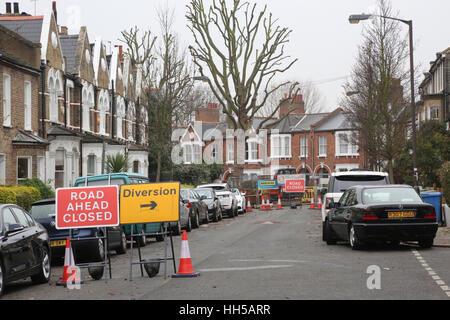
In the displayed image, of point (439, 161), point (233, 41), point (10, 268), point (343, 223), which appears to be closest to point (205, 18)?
point (233, 41)

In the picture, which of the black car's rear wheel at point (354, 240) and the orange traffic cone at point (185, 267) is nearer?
the orange traffic cone at point (185, 267)

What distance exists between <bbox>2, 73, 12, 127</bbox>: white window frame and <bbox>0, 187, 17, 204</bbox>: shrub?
7173mm

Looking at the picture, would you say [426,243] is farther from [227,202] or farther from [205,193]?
[227,202]

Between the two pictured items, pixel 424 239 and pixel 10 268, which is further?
pixel 424 239

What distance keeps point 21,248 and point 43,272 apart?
43.8 inches

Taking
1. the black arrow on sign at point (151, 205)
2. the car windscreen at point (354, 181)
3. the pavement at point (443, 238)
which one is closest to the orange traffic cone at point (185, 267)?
the black arrow on sign at point (151, 205)

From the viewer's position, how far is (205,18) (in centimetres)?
5034

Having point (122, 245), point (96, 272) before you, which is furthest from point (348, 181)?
point (96, 272)

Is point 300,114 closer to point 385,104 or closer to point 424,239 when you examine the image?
point 385,104

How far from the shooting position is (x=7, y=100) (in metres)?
30.3

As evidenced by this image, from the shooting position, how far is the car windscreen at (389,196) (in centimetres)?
1727

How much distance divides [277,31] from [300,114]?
113 feet

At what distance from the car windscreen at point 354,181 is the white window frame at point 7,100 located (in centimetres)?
1445

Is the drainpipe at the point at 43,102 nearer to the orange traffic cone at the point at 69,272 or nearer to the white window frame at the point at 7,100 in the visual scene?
the white window frame at the point at 7,100
